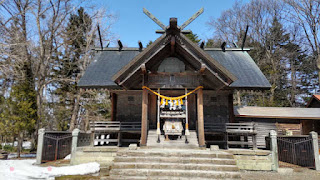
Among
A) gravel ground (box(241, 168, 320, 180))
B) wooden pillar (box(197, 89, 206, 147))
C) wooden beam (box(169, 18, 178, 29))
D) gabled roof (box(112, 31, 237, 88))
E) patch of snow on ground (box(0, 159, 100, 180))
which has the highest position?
wooden beam (box(169, 18, 178, 29))

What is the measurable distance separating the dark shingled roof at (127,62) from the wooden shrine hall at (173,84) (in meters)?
0.06

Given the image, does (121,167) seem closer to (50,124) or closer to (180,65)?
(180,65)

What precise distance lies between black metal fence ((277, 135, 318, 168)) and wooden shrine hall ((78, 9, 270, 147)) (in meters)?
3.44

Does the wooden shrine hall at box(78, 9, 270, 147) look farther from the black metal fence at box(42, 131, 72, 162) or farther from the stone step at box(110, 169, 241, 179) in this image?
the stone step at box(110, 169, 241, 179)

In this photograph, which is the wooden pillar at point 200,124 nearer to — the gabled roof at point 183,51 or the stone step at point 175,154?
the gabled roof at point 183,51

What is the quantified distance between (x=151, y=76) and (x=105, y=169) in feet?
16.8

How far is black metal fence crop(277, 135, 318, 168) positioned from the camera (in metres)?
11.0

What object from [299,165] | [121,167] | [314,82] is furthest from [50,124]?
[314,82]

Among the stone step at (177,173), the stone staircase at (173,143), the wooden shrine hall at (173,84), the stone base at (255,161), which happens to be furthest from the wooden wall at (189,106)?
the stone step at (177,173)

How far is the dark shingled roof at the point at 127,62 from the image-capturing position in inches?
544

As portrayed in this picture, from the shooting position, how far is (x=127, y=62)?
655 inches

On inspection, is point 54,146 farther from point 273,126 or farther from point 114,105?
point 273,126

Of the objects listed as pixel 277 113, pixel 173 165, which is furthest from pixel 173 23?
pixel 277 113

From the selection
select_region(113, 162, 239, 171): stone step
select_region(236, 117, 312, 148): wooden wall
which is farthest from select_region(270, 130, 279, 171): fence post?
select_region(236, 117, 312, 148): wooden wall
